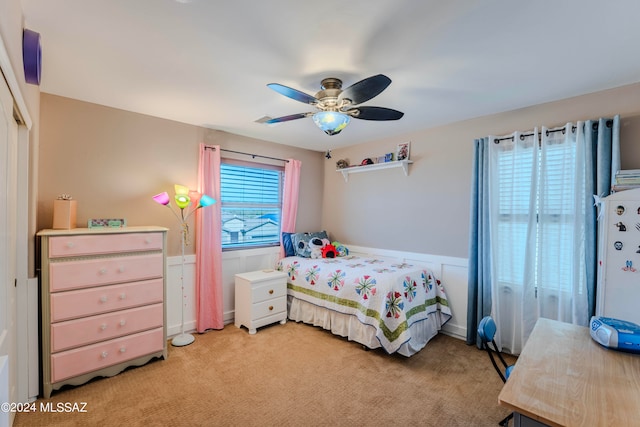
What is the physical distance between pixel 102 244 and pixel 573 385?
3.00 meters

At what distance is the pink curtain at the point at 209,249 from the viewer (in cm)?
332

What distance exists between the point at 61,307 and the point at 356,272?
8.33 feet

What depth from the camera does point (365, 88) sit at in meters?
1.81

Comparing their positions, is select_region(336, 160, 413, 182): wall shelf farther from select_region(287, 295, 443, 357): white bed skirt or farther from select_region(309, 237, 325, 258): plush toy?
select_region(287, 295, 443, 357): white bed skirt

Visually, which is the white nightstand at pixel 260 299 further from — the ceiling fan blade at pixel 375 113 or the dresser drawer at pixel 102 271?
the ceiling fan blade at pixel 375 113

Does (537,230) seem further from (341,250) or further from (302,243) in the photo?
(302,243)

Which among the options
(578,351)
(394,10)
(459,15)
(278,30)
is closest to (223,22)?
(278,30)

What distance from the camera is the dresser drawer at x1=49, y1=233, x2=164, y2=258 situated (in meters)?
2.16

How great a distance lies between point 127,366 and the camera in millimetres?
2484

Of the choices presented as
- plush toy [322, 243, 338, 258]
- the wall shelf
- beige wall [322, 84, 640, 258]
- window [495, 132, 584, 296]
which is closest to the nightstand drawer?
plush toy [322, 243, 338, 258]

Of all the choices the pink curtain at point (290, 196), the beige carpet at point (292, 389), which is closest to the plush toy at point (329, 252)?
the pink curtain at point (290, 196)

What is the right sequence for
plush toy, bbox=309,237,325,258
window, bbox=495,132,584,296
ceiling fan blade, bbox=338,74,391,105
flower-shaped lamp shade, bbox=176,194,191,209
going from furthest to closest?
plush toy, bbox=309,237,325,258
flower-shaped lamp shade, bbox=176,194,191,209
window, bbox=495,132,584,296
ceiling fan blade, bbox=338,74,391,105

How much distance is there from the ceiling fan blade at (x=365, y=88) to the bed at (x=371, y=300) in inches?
68.9

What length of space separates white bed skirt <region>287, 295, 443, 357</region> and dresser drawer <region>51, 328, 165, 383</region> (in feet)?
5.00
